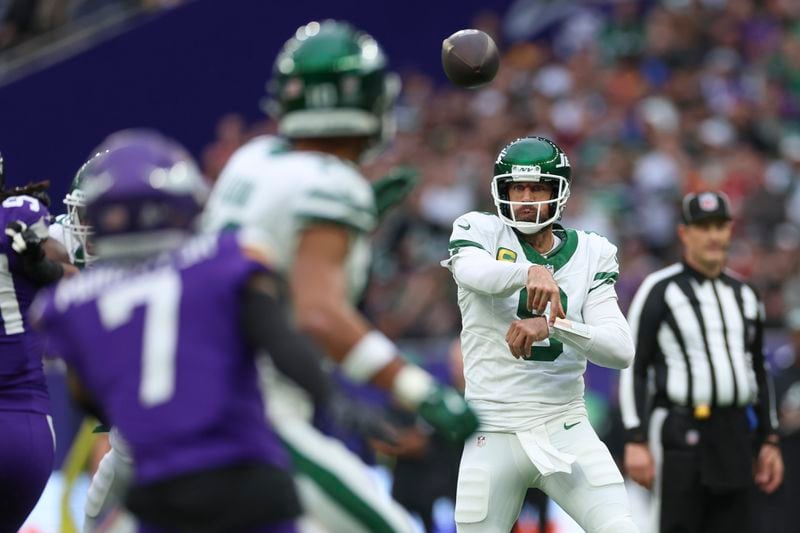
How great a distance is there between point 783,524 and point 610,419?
1.61m

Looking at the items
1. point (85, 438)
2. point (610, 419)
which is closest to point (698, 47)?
point (610, 419)

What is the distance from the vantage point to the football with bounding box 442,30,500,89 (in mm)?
6441

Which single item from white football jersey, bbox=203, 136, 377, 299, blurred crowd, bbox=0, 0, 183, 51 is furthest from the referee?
blurred crowd, bbox=0, 0, 183, 51

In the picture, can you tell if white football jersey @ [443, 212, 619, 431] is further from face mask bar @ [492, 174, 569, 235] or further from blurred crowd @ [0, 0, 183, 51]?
blurred crowd @ [0, 0, 183, 51]

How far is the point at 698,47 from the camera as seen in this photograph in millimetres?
15344

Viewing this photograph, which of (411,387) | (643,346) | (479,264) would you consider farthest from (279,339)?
(643,346)

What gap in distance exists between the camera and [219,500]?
3.45 m

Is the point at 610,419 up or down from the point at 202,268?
down

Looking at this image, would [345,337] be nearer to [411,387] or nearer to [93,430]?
[411,387]

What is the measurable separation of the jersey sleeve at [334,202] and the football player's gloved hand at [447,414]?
0.46 m

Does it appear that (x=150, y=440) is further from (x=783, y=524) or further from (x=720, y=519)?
(x=783, y=524)

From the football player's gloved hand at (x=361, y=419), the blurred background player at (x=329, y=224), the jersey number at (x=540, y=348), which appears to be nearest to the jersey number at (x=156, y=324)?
the blurred background player at (x=329, y=224)

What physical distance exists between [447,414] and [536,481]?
2419mm

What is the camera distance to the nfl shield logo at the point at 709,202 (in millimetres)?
7805
